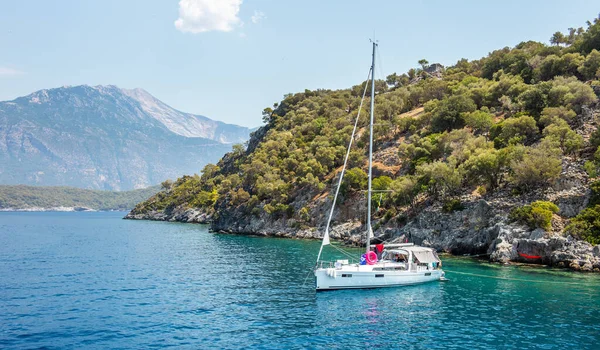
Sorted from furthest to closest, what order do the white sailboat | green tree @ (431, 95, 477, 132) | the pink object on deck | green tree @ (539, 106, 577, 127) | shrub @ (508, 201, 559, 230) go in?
1. green tree @ (431, 95, 477, 132)
2. green tree @ (539, 106, 577, 127)
3. shrub @ (508, 201, 559, 230)
4. the pink object on deck
5. the white sailboat

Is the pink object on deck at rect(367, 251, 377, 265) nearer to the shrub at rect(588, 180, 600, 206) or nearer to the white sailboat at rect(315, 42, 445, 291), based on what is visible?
the white sailboat at rect(315, 42, 445, 291)

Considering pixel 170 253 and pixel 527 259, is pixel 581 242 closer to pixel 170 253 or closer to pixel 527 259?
pixel 527 259

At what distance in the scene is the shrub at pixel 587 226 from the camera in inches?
1929

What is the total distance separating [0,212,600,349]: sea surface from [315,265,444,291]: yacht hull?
30.4 inches

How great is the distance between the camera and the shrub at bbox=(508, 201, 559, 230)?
5281cm

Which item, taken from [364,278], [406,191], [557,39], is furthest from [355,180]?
→ [557,39]

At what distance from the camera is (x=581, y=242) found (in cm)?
4959

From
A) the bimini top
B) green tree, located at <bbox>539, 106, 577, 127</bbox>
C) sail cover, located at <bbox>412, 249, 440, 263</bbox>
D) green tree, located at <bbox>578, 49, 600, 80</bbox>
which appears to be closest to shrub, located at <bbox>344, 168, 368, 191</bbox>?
green tree, located at <bbox>539, 106, 577, 127</bbox>

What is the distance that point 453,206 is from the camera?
66.4m

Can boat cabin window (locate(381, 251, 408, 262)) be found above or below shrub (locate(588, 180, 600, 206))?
below

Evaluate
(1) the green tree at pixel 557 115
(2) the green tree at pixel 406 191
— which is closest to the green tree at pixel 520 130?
(1) the green tree at pixel 557 115

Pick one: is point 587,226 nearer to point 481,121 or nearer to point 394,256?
point 394,256

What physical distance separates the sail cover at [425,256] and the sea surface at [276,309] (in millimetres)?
2575

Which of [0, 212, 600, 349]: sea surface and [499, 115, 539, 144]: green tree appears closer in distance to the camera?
[0, 212, 600, 349]: sea surface
